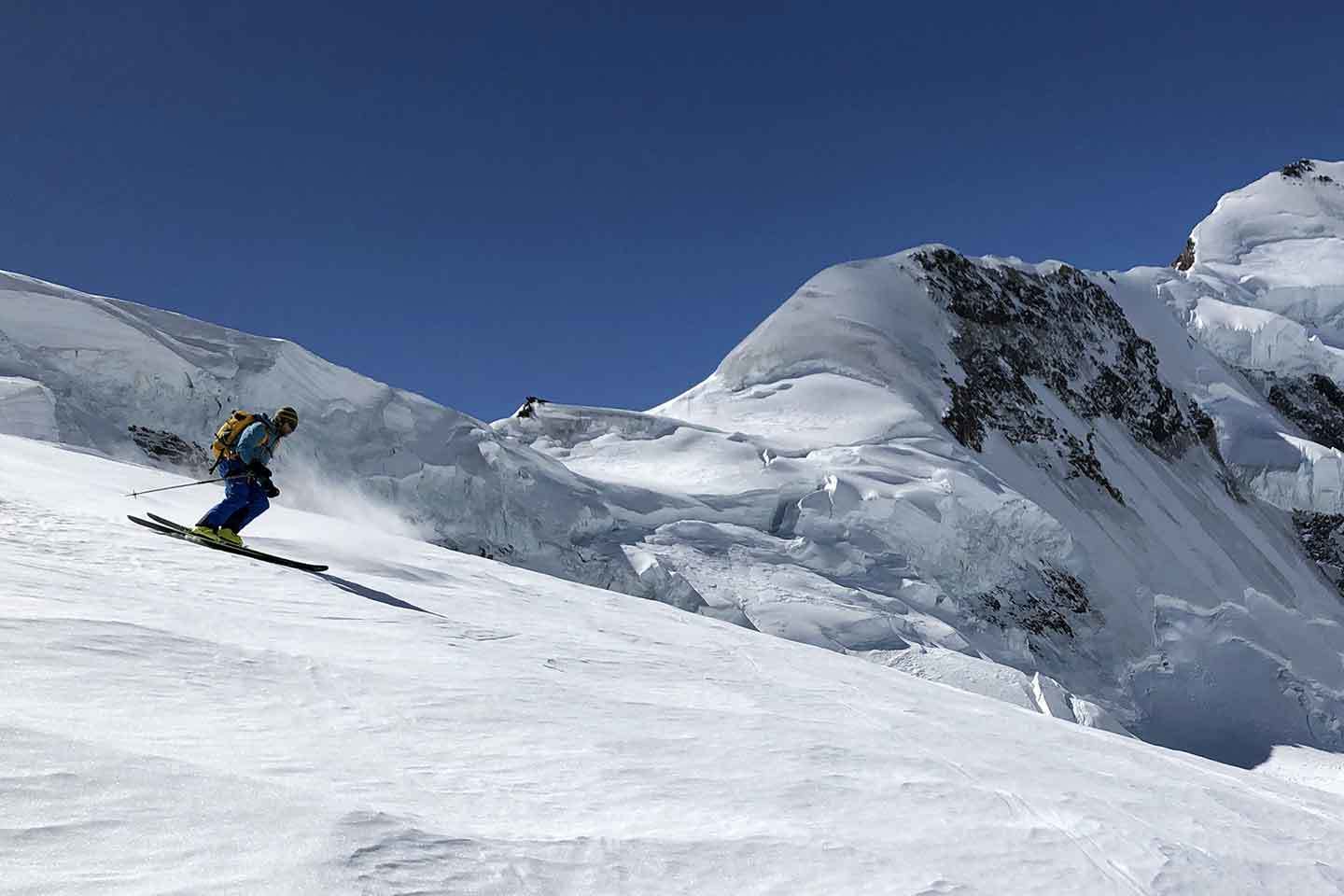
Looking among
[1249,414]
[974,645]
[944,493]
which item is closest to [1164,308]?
[1249,414]

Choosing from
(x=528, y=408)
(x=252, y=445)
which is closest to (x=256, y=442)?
(x=252, y=445)

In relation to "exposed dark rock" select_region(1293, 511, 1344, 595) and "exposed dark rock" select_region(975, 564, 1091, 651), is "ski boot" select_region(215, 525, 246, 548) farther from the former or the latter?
"exposed dark rock" select_region(1293, 511, 1344, 595)

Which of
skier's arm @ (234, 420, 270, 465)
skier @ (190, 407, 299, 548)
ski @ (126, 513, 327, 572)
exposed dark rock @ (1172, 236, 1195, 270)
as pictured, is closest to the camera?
ski @ (126, 513, 327, 572)

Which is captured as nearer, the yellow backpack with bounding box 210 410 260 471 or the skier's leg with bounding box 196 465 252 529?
the skier's leg with bounding box 196 465 252 529

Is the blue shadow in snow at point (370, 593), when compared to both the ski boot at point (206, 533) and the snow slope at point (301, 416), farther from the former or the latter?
the snow slope at point (301, 416)

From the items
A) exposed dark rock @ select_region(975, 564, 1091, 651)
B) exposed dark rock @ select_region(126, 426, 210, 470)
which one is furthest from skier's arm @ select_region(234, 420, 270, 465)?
exposed dark rock @ select_region(975, 564, 1091, 651)

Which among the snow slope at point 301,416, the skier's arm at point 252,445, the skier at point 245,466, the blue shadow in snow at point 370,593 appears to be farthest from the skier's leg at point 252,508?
the snow slope at point 301,416

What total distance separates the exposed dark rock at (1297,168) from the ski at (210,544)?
288 feet

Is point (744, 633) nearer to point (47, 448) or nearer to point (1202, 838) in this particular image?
point (1202, 838)

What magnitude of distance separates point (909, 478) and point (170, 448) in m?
17.2

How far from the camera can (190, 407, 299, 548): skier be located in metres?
7.10

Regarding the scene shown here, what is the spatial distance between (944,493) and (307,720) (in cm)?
2260

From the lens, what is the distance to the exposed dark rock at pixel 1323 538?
1714 inches

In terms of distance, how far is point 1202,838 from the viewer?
3.39 metres
